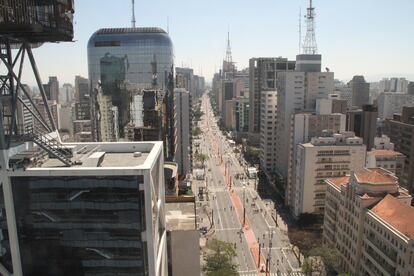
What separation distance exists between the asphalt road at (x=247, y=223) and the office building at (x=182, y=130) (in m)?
7.28

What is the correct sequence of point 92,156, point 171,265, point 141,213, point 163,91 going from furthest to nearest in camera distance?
point 163,91
point 171,265
point 92,156
point 141,213

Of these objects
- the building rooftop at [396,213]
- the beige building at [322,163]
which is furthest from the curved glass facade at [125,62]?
the building rooftop at [396,213]

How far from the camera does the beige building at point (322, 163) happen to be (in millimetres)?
66812

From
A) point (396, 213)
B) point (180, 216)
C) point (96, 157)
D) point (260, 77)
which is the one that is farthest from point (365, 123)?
point (96, 157)

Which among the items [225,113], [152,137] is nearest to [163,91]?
[152,137]

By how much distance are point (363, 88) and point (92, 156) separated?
570 ft

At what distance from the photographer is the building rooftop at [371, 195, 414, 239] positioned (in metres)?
38.3

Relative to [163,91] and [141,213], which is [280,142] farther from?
[141,213]

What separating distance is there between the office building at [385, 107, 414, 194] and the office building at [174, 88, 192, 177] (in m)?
48.8

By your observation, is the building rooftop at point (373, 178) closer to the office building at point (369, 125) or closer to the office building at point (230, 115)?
the office building at point (369, 125)

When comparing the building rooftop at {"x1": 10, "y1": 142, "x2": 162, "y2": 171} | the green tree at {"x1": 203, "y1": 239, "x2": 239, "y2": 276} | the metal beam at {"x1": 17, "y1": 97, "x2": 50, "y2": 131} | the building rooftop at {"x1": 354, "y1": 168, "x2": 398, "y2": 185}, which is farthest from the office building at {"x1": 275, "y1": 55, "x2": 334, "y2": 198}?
the metal beam at {"x1": 17, "y1": 97, "x2": 50, "y2": 131}

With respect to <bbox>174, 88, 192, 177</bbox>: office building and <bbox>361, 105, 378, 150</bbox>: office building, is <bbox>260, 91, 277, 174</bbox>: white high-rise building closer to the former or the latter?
<bbox>174, 88, 192, 177</bbox>: office building

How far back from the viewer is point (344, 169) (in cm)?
6769

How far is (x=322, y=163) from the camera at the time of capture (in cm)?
6700
